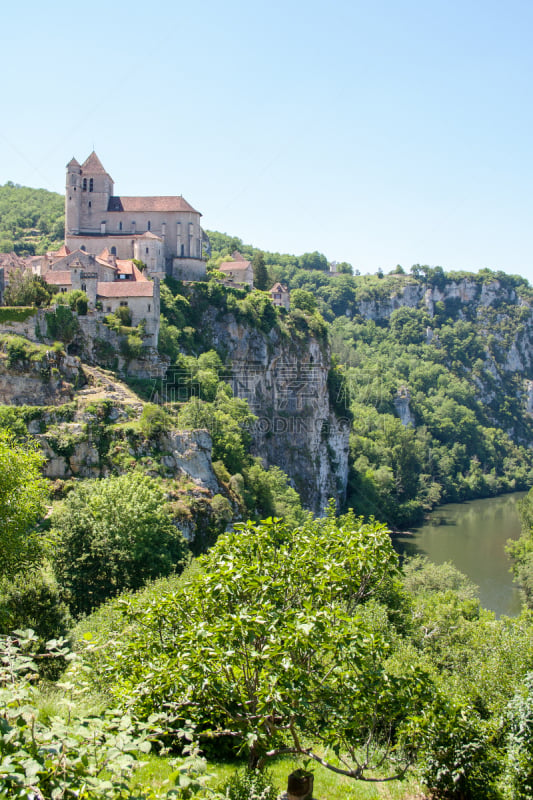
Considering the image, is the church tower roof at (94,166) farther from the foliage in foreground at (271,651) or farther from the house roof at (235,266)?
the foliage in foreground at (271,651)

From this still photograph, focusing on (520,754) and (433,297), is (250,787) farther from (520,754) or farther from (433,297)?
(433,297)

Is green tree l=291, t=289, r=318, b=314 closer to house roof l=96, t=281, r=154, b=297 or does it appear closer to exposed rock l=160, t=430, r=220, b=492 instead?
house roof l=96, t=281, r=154, b=297

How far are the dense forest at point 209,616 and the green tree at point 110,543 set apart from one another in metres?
0.08

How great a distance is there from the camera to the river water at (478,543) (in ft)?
155

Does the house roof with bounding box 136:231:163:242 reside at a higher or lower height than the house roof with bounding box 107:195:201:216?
lower

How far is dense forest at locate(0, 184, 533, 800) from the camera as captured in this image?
8797mm

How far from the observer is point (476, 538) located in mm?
64875

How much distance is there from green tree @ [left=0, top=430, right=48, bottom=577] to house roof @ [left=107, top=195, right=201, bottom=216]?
40.5 m

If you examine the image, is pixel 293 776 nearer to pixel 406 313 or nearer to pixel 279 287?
pixel 279 287

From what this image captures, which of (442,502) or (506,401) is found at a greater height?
(506,401)

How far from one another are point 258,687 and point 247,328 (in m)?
49.0

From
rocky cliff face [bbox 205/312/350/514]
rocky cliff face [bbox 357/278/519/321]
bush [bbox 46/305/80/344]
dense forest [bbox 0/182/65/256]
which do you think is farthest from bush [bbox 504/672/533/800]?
rocky cliff face [bbox 357/278/519/321]

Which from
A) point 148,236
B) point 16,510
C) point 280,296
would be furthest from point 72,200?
point 16,510

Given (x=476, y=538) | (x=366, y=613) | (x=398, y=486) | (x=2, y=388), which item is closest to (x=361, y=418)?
(x=398, y=486)
